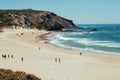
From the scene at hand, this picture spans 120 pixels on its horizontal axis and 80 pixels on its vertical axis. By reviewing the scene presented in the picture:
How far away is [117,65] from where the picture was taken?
38906 millimetres

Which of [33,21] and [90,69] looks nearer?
[90,69]

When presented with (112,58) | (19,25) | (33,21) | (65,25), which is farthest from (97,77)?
(65,25)

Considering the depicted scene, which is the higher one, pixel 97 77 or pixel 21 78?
pixel 21 78

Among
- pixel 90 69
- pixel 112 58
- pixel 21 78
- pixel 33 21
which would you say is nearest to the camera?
pixel 21 78

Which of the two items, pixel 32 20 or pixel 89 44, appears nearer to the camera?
pixel 89 44

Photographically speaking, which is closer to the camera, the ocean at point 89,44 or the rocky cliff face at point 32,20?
the ocean at point 89,44

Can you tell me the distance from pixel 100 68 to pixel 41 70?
8282 mm

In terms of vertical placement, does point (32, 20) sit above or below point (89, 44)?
above

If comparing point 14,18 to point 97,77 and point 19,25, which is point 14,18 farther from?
point 97,77

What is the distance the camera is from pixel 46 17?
159 meters

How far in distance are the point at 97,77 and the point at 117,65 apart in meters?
10.2

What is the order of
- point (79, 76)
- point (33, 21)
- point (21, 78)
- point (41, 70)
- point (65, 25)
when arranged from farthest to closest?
point (65, 25), point (33, 21), point (41, 70), point (79, 76), point (21, 78)

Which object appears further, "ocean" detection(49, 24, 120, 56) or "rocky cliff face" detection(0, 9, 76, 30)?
"rocky cliff face" detection(0, 9, 76, 30)

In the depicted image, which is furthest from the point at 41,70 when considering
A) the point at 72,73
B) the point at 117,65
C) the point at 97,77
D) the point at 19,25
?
the point at 19,25
